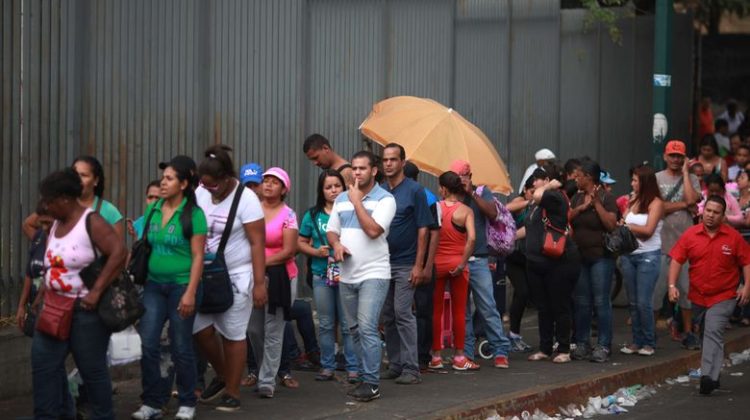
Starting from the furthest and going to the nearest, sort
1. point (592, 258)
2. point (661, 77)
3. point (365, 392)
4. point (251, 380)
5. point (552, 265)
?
point (661, 77), point (592, 258), point (552, 265), point (251, 380), point (365, 392)

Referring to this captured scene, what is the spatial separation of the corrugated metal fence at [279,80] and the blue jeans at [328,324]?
1.78 m

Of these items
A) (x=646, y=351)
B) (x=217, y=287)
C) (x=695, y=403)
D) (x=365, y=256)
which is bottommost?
(x=695, y=403)

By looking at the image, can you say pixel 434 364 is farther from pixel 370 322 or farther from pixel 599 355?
pixel 370 322

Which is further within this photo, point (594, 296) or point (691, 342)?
point (691, 342)

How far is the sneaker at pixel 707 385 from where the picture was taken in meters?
12.4

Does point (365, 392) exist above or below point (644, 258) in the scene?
below

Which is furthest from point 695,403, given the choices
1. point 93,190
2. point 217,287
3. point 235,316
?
point 93,190

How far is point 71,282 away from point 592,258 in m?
6.19

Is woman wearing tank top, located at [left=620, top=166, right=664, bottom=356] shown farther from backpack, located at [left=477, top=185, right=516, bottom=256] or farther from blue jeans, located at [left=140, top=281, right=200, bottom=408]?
blue jeans, located at [left=140, top=281, right=200, bottom=408]

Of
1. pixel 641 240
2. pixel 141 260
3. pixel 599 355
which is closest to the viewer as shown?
pixel 141 260

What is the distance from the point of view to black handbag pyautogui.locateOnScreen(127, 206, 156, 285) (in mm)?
9398

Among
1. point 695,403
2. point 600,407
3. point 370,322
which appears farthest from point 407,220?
point 695,403

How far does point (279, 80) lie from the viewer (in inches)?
552

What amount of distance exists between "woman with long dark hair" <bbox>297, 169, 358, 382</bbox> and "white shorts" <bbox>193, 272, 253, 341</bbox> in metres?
1.68
